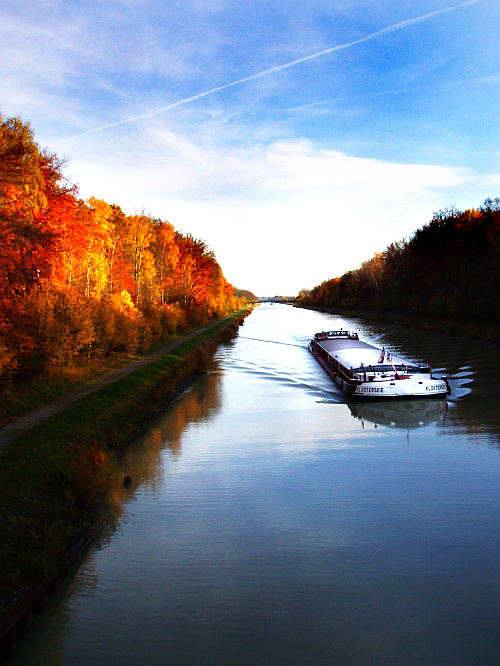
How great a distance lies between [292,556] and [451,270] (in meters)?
71.2

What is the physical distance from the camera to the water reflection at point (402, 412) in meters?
21.0

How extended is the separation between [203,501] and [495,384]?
821 inches

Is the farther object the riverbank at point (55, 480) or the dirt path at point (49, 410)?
the dirt path at point (49, 410)

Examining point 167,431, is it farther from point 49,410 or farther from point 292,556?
point 292,556

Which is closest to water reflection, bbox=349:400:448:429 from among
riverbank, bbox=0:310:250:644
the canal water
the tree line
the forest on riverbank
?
the canal water

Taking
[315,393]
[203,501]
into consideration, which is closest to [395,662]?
[203,501]

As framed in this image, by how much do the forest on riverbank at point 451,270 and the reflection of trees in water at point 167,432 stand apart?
36.2 m

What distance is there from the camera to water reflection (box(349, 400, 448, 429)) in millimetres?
20953

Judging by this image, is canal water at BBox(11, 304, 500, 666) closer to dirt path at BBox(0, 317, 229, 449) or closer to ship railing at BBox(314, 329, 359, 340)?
dirt path at BBox(0, 317, 229, 449)

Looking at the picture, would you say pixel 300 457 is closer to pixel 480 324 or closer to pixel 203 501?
pixel 203 501

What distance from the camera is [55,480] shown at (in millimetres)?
11320

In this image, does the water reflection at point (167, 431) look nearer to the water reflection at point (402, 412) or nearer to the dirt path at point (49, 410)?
the dirt path at point (49, 410)

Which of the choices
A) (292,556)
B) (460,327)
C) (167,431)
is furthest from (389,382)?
(460,327)

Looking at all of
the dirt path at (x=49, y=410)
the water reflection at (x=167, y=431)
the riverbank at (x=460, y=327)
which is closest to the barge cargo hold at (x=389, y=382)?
the water reflection at (x=167, y=431)
